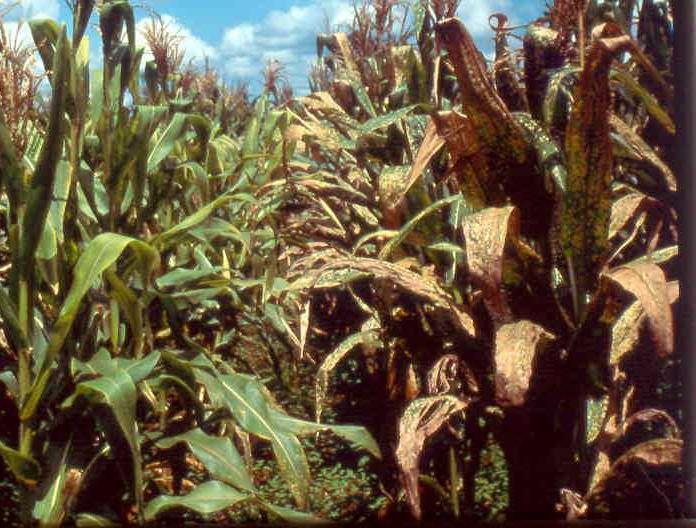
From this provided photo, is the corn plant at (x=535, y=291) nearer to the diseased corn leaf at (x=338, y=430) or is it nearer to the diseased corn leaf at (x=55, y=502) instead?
the diseased corn leaf at (x=338, y=430)

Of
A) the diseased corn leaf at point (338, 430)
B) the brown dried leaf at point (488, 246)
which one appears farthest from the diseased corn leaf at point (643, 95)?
the diseased corn leaf at point (338, 430)

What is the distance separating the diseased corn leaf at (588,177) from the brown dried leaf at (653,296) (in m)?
0.14

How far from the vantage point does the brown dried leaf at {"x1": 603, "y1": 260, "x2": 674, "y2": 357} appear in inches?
48.7

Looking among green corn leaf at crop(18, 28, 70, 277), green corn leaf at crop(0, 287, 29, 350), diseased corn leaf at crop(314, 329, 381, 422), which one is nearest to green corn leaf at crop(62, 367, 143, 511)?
green corn leaf at crop(0, 287, 29, 350)

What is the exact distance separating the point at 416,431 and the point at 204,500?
34 centimetres

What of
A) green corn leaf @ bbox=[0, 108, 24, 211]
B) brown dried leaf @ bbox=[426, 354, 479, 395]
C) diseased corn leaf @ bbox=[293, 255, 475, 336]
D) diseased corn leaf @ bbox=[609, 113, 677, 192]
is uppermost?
diseased corn leaf @ bbox=[609, 113, 677, 192]

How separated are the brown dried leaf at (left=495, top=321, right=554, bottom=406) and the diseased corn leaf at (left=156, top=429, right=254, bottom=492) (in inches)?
16.0

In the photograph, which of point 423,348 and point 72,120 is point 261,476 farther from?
point 72,120

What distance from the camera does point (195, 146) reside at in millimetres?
2730

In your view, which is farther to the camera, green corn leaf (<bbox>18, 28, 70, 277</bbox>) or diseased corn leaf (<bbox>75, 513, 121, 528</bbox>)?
diseased corn leaf (<bbox>75, 513, 121, 528</bbox>)

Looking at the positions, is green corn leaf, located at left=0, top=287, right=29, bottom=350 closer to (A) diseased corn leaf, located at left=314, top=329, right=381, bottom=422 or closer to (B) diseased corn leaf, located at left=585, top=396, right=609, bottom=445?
(A) diseased corn leaf, located at left=314, top=329, right=381, bottom=422

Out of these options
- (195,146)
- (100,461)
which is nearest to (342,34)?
(195,146)

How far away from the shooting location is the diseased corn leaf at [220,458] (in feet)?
4.68

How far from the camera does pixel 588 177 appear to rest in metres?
1.43
